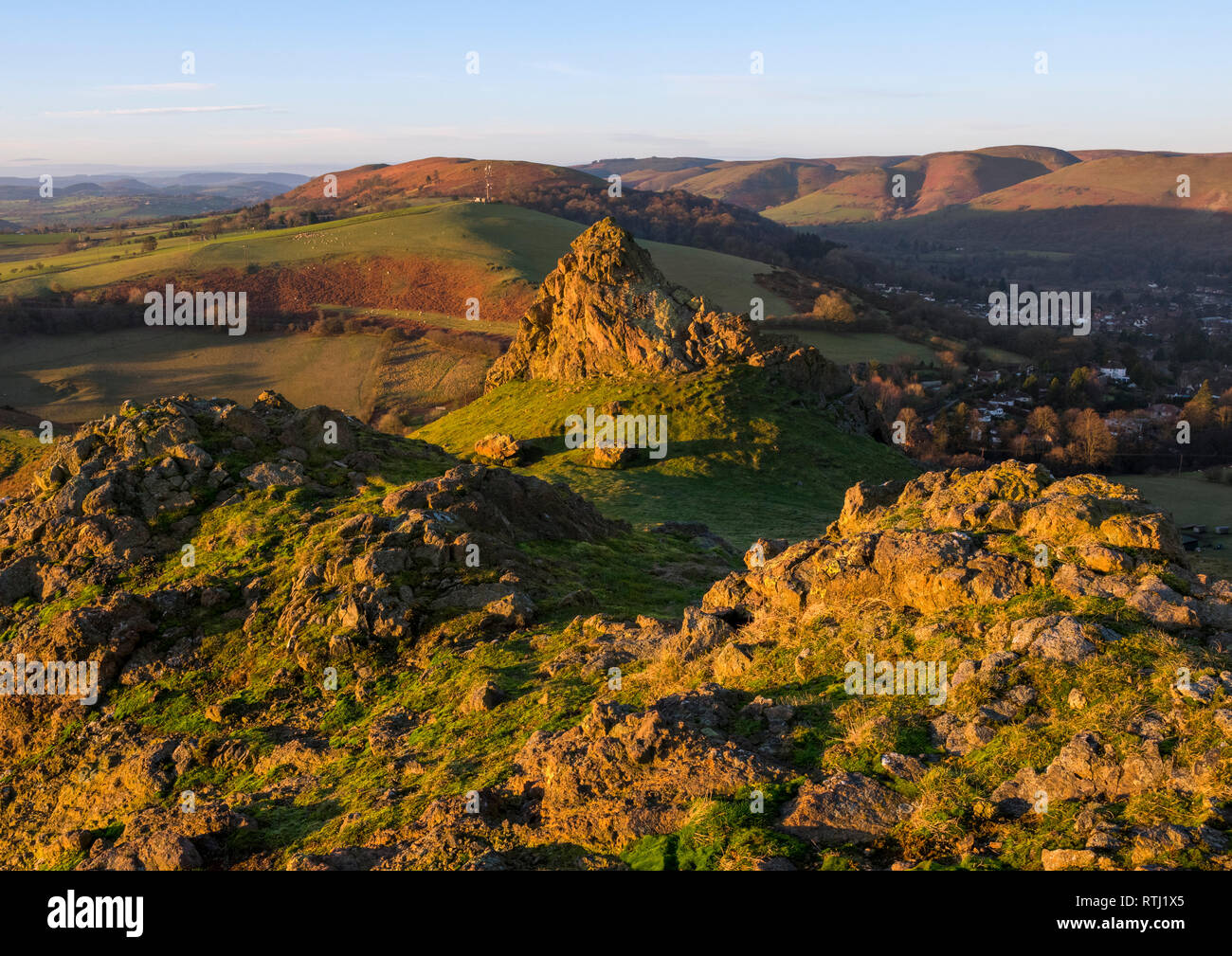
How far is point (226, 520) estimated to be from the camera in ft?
47.0

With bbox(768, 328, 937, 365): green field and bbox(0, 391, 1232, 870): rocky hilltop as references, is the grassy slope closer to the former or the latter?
bbox(0, 391, 1232, 870): rocky hilltop

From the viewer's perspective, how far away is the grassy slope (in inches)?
1181

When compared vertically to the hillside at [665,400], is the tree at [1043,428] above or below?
below

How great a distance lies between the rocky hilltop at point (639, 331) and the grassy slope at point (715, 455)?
41.9 inches

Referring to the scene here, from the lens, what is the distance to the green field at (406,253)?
3548 inches

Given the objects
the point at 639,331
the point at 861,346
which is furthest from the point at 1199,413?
the point at 639,331

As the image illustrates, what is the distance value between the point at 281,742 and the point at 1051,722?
24.9ft

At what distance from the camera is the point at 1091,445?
5228cm

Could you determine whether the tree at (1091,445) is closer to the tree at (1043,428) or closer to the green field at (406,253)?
the tree at (1043,428)

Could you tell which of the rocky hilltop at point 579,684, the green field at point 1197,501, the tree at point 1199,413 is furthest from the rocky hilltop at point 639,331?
the tree at point 1199,413

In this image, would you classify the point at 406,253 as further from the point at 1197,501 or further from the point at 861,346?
the point at 1197,501

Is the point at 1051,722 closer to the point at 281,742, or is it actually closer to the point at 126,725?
the point at 281,742

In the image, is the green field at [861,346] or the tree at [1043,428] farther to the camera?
the green field at [861,346]
